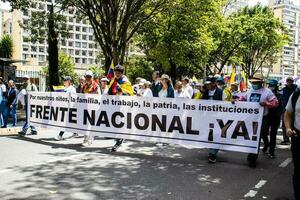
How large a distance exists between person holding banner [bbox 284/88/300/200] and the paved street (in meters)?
0.87

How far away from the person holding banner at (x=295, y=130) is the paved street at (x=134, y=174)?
34.4 inches

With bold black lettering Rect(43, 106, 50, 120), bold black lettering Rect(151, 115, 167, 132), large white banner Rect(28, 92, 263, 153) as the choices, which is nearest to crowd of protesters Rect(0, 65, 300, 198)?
large white banner Rect(28, 92, 263, 153)

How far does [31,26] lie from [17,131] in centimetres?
1149

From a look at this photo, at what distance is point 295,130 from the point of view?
535cm

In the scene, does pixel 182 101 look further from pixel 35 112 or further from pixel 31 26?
pixel 31 26

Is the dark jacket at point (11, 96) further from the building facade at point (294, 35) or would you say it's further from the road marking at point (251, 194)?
the building facade at point (294, 35)

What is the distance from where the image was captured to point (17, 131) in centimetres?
1263

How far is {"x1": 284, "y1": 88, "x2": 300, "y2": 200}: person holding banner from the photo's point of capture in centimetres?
530

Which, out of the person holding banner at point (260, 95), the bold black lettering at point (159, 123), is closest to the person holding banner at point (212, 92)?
the person holding banner at point (260, 95)

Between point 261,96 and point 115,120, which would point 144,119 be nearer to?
point 115,120

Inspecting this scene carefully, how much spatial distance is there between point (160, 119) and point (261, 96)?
2268mm

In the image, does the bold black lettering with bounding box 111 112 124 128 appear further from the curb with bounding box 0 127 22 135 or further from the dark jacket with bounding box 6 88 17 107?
the dark jacket with bounding box 6 88 17 107

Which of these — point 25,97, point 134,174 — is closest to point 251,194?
point 134,174

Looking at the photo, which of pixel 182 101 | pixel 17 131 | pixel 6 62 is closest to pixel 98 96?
pixel 182 101
